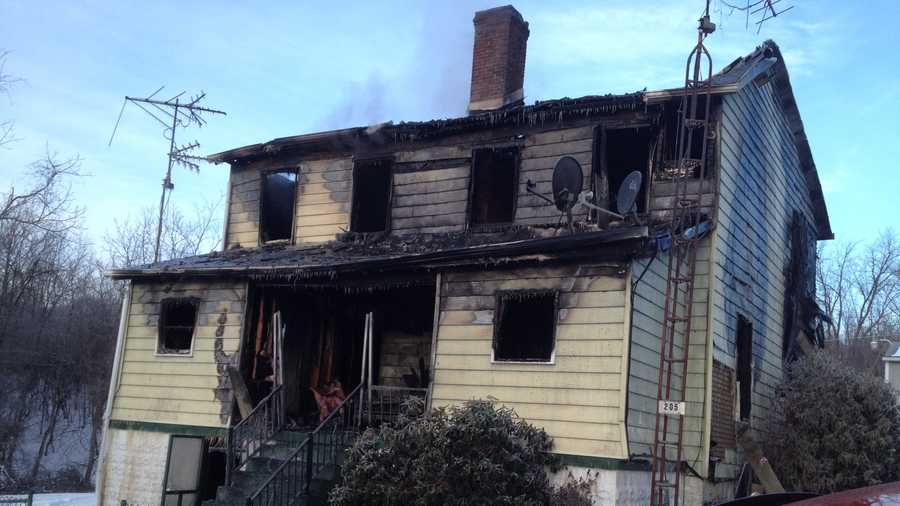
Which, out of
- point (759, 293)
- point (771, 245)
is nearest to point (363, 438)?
point (759, 293)

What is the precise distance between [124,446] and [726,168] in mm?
12108

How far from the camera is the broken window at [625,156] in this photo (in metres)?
13.9

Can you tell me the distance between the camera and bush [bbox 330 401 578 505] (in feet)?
33.8

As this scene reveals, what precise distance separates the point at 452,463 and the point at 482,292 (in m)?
2.97

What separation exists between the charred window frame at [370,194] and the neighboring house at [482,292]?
0.11 ft

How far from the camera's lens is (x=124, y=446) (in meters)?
15.7

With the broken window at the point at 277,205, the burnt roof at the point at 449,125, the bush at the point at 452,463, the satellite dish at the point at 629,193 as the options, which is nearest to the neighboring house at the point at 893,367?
the burnt roof at the point at 449,125

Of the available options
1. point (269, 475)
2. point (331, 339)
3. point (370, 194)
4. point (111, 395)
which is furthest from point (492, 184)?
point (111, 395)

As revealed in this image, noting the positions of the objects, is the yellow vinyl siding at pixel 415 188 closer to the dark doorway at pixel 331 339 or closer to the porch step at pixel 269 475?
the dark doorway at pixel 331 339

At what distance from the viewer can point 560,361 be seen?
Answer: 11.5m

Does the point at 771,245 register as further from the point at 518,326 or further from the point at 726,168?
the point at 518,326

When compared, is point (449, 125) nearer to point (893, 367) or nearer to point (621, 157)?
point (621, 157)

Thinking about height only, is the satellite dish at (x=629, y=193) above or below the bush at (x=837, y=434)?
above

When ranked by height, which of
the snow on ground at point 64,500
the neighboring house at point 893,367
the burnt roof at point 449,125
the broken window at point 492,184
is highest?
the burnt roof at point 449,125
